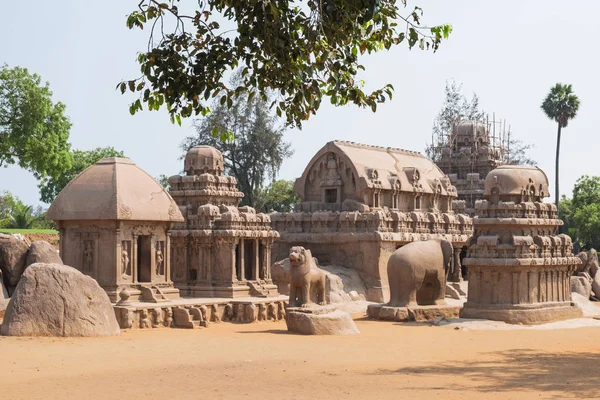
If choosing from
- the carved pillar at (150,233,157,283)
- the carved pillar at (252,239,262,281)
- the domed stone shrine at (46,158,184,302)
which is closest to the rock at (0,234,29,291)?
the domed stone shrine at (46,158,184,302)

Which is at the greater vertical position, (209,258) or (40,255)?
(40,255)

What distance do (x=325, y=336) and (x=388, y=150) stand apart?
64.9 feet

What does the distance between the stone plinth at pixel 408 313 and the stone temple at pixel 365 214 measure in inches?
213

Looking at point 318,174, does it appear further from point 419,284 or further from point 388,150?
point 419,284

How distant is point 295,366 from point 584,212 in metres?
47.1

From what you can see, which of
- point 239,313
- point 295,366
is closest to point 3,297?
point 239,313

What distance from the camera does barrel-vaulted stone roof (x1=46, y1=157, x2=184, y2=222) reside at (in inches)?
1014

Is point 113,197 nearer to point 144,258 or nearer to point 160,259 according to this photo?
point 144,258

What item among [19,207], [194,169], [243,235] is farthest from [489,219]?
[19,207]

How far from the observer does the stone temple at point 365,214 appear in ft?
116

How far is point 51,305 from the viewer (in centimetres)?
2048

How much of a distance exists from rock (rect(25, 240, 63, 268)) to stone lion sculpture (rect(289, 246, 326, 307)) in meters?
6.34

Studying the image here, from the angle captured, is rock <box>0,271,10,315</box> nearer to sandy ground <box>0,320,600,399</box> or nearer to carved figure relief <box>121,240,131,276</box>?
carved figure relief <box>121,240,131,276</box>

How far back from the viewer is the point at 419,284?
29141 mm
